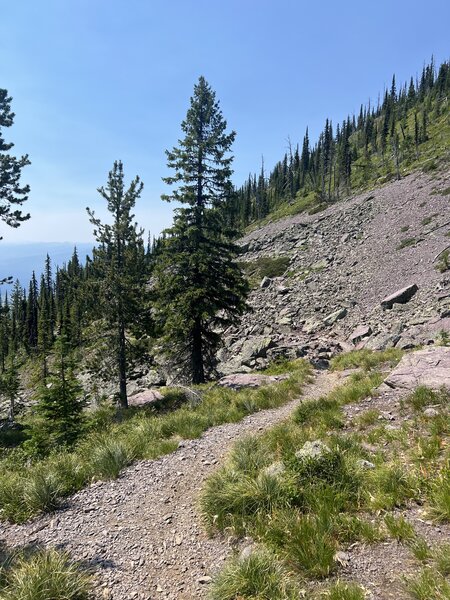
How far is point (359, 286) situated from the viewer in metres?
27.8

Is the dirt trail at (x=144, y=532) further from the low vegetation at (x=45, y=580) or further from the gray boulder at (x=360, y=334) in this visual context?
the gray boulder at (x=360, y=334)

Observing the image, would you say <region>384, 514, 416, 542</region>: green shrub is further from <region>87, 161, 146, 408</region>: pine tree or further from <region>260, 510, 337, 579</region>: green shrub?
<region>87, 161, 146, 408</region>: pine tree

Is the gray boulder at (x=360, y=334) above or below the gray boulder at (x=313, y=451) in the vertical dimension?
above

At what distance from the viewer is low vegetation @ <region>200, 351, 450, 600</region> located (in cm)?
362

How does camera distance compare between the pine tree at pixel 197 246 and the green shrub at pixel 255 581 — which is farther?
the pine tree at pixel 197 246

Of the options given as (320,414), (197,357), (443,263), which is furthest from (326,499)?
(443,263)

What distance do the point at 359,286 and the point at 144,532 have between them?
1033 inches

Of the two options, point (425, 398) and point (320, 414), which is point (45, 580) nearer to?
point (320, 414)

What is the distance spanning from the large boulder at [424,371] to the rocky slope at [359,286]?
5256 millimetres

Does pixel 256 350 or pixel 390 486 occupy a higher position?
pixel 390 486

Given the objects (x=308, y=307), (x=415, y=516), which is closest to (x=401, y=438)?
(x=415, y=516)

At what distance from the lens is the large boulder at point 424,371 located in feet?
26.9

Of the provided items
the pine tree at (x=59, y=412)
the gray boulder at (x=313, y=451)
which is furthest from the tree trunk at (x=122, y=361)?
the gray boulder at (x=313, y=451)

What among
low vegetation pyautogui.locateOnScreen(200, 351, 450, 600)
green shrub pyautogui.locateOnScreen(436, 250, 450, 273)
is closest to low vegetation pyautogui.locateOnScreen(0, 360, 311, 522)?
low vegetation pyautogui.locateOnScreen(200, 351, 450, 600)
